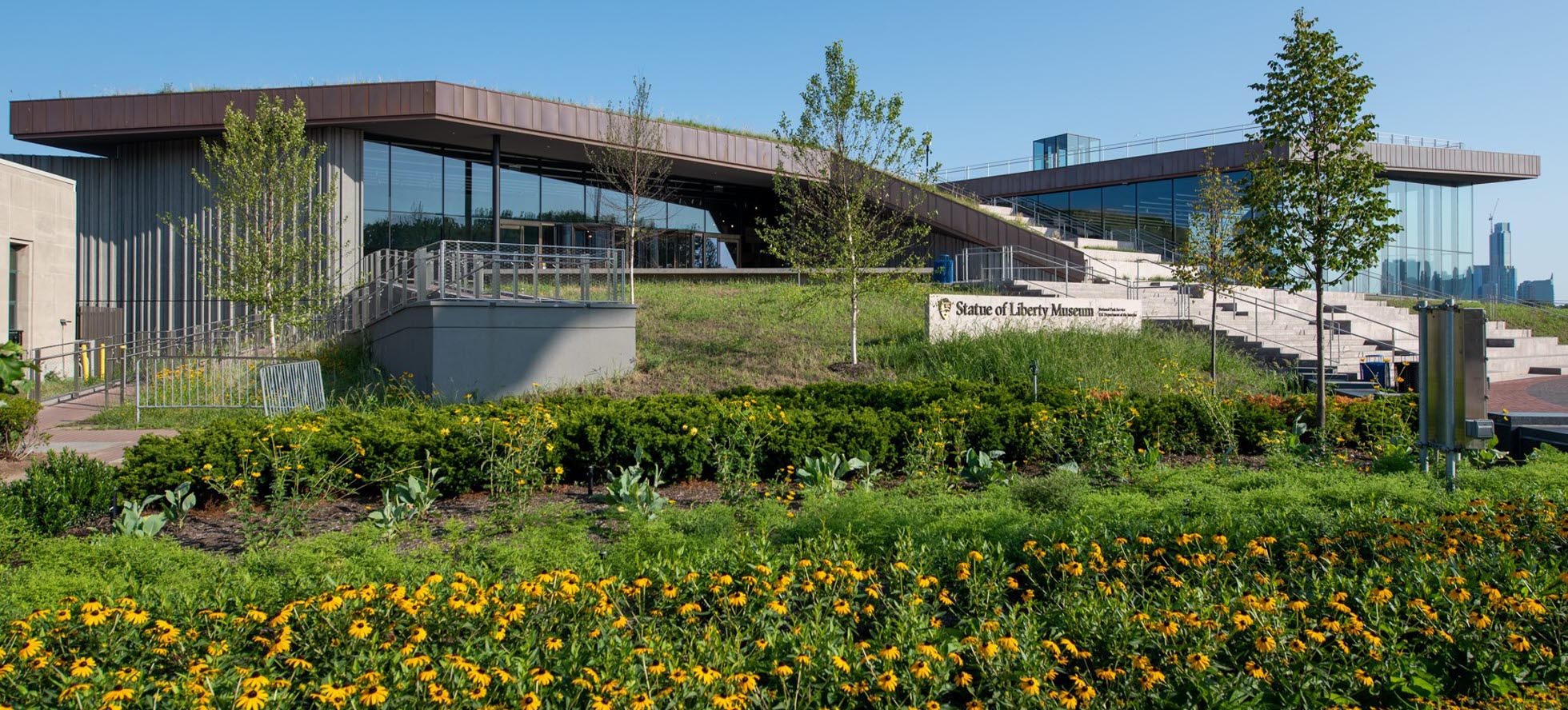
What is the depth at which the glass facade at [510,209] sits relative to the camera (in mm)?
26938

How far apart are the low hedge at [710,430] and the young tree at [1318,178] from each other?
4.87 feet

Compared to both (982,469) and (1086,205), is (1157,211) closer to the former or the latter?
(1086,205)

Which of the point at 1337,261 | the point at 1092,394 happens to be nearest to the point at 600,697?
the point at 1092,394

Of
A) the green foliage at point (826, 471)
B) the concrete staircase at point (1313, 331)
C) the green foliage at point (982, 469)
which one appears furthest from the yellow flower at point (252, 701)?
the concrete staircase at point (1313, 331)

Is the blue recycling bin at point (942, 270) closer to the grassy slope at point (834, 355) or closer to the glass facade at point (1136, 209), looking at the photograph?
the grassy slope at point (834, 355)

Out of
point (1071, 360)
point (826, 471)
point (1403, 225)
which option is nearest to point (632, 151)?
point (1071, 360)

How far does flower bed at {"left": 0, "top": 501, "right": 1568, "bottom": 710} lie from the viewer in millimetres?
3410

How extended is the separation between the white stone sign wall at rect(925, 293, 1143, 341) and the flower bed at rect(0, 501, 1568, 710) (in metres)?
12.4

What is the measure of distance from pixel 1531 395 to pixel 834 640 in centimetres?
1759

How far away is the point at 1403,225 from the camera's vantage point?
35.8 metres

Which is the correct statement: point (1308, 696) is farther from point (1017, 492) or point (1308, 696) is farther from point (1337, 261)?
point (1337, 261)

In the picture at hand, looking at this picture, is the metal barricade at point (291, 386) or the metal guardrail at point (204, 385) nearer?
the metal barricade at point (291, 386)

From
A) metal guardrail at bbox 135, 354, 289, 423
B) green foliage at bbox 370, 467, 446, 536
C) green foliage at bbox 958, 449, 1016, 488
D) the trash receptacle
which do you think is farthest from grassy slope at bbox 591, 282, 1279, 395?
green foliage at bbox 370, 467, 446, 536

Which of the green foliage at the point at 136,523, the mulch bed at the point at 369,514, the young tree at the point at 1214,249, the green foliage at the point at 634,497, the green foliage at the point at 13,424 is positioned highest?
the young tree at the point at 1214,249
